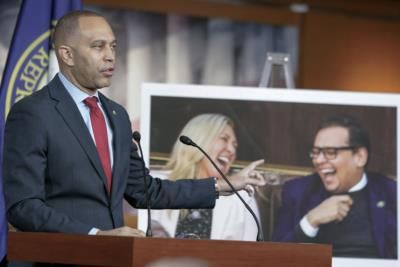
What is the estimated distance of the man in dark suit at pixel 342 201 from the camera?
5.20 m

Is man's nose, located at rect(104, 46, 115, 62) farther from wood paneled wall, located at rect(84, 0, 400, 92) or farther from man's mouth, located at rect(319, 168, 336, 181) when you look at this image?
wood paneled wall, located at rect(84, 0, 400, 92)

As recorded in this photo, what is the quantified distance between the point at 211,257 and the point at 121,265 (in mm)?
252

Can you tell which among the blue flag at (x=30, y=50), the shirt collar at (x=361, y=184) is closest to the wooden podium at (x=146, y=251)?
the shirt collar at (x=361, y=184)

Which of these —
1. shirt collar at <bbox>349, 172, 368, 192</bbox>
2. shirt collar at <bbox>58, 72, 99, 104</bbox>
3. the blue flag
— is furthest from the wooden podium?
the blue flag

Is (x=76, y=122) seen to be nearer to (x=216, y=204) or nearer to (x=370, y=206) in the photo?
(x=216, y=204)

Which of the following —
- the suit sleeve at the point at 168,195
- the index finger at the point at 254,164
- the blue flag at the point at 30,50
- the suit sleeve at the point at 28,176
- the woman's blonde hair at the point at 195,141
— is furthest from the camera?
the blue flag at the point at 30,50

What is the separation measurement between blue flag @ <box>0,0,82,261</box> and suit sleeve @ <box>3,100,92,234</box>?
1.65 meters

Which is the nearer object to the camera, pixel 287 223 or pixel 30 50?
pixel 287 223

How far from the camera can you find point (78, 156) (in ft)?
12.2

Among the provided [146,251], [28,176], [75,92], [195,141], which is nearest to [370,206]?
[195,141]

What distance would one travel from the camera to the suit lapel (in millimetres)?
3734

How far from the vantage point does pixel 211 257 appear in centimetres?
310

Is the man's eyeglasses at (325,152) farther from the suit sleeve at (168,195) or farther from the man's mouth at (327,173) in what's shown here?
the suit sleeve at (168,195)

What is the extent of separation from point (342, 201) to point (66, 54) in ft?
6.10
